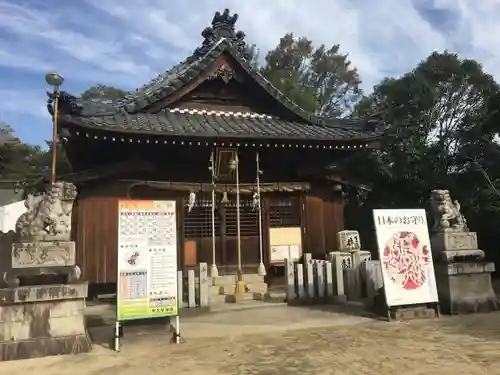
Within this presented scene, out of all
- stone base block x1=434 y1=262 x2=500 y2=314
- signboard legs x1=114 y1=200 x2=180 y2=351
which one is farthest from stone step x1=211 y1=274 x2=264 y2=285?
stone base block x1=434 y1=262 x2=500 y2=314

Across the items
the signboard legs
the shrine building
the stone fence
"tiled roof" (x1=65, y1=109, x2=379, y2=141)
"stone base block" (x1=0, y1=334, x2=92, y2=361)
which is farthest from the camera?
the shrine building

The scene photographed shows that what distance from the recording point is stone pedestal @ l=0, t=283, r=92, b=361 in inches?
255

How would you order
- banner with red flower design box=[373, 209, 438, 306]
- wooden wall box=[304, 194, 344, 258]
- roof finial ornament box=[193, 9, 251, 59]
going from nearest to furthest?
banner with red flower design box=[373, 209, 438, 306]
wooden wall box=[304, 194, 344, 258]
roof finial ornament box=[193, 9, 251, 59]

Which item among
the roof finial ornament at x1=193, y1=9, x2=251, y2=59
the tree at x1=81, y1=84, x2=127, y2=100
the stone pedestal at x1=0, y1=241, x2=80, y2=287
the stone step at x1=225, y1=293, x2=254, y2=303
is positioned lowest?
the stone step at x1=225, y1=293, x2=254, y2=303

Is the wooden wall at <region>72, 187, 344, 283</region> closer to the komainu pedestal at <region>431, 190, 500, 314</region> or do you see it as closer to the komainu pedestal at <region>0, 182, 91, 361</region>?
the komainu pedestal at <region>431, 190, 500, 314</region>

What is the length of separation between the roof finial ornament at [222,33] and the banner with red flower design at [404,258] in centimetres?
940

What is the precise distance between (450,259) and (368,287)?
7.59ft

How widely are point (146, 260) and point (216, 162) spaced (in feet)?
20.8

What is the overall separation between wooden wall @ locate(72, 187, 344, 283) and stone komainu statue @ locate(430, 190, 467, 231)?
480cm

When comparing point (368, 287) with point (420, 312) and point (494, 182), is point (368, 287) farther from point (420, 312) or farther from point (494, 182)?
point (494, 182)

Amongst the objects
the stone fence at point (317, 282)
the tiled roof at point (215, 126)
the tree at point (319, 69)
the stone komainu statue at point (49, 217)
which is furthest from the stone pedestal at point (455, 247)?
the tree at point (319, 69)

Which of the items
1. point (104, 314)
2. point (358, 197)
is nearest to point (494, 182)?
point (358, 197)

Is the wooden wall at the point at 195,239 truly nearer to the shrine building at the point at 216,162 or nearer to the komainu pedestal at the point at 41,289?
the shrine building at the point at 216,162

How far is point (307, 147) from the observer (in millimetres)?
13023
